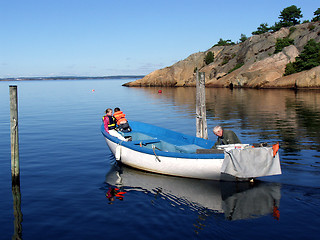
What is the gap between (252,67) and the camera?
7056 centimetres

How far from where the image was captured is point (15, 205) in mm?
10562

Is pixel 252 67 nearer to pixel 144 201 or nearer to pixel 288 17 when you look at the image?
pixel 288 17

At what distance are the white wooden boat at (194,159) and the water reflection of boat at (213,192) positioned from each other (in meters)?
0.33

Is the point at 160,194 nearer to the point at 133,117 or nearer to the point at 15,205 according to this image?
the point at 15,205

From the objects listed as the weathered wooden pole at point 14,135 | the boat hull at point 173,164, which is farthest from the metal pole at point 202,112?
the weathered wooden pole at point 14,135

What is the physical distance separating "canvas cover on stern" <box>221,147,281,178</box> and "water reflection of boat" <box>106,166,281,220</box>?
0.75 meters

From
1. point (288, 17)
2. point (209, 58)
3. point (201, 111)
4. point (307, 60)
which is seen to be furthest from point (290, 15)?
point (201, 111)

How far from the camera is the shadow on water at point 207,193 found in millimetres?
9727

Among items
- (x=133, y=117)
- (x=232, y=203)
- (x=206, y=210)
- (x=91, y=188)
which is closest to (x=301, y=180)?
(x=232, y=203)

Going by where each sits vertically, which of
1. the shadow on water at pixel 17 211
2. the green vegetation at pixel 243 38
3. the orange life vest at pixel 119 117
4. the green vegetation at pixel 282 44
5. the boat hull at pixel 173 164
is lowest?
the shadow on water at pixel 17 211

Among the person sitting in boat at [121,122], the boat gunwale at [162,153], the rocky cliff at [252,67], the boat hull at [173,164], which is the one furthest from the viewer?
the rocky cliff at [252,67]

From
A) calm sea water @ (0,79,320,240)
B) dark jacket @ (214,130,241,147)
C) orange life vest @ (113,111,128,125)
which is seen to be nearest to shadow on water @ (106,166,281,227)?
calm sea water @ (0,79,320,240)

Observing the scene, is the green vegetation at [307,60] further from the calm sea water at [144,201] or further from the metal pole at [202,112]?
the metal pole at [202,112]

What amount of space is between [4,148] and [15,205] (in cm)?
960
